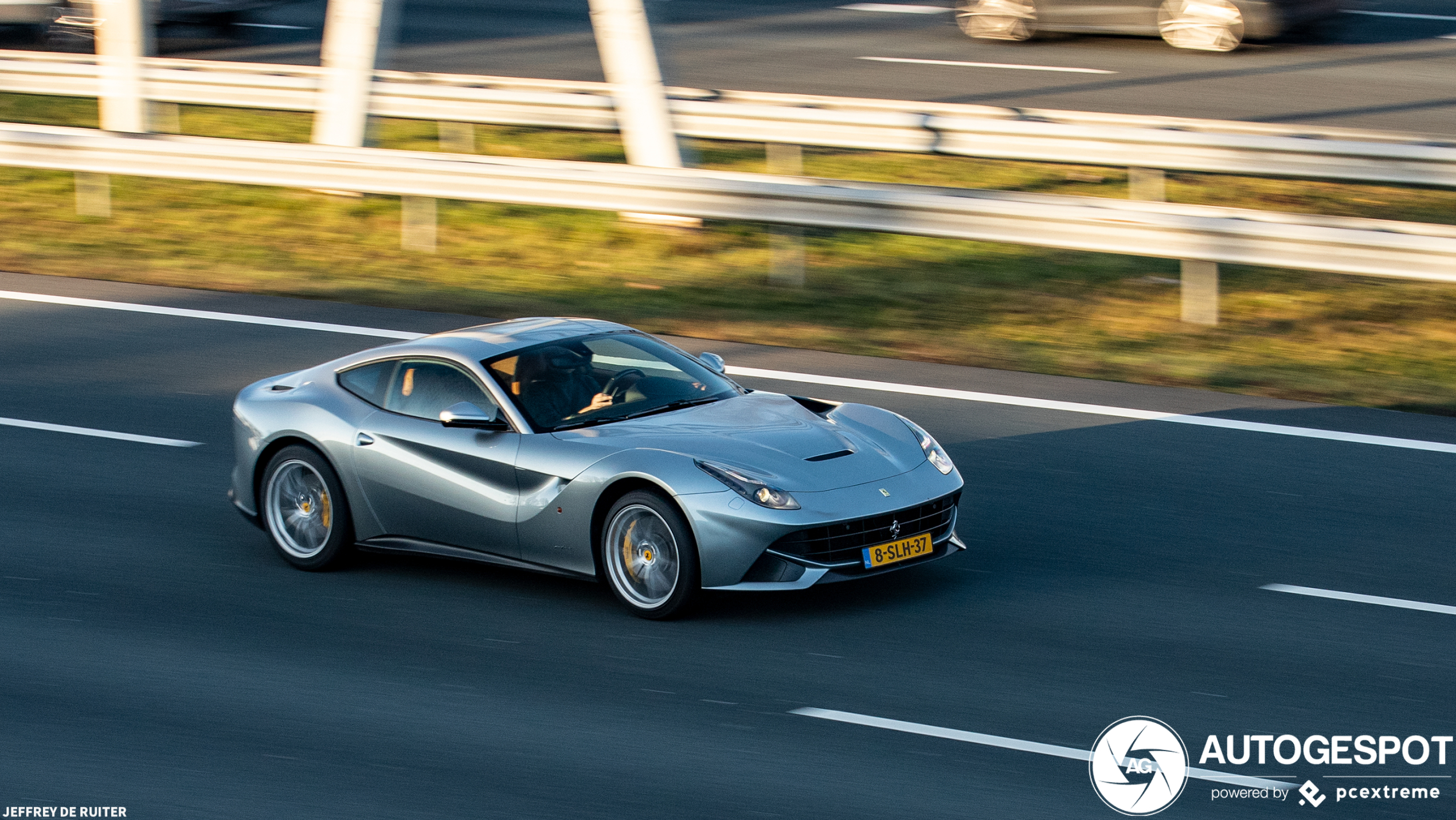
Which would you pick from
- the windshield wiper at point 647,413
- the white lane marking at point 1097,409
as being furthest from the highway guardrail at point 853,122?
the windshield wiper at point 647,413

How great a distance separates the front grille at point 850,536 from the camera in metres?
8.08

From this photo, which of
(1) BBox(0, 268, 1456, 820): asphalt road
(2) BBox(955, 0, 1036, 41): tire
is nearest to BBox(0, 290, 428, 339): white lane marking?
(1) BBox(0, 268, 1456, 820): asphalt road

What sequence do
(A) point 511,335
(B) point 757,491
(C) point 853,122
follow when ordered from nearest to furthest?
(B) point 757,491 < (A) point 511,335 < (C) point 853,122

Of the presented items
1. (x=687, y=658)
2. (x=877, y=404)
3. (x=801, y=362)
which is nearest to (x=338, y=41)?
(x=801, y=362)

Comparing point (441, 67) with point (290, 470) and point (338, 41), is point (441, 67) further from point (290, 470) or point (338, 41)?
point (290, 470)

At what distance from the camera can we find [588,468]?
8383 mm

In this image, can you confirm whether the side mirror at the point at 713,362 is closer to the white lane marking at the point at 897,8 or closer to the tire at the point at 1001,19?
the tire at the point at 1001,19

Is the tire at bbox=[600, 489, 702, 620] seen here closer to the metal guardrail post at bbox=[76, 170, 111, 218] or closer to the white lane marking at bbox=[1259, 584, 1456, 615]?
the white lane marking at bbox=[1259, 584, 1456, 615]

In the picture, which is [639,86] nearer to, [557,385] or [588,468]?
[557,385]

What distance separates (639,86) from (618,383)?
8108 millimetres

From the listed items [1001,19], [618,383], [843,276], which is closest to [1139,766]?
[618,383]

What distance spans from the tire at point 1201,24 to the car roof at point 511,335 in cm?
1456

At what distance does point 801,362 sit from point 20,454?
5.26 m

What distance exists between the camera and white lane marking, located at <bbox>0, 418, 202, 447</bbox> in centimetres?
1144
